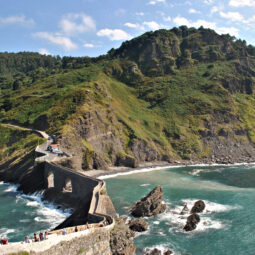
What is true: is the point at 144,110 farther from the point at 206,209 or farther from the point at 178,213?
the point at 178,213

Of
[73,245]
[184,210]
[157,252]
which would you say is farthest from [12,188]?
[73,245]

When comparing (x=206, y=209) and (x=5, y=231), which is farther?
(x=206, y=209)

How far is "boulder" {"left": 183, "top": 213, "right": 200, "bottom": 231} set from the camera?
50000 millimetres

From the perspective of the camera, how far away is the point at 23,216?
176 feet

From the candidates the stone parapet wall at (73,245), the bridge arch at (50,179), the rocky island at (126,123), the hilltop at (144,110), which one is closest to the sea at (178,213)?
the rocky island at (126,123)

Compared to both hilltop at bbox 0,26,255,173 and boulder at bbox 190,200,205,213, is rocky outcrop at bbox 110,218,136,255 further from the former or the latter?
hilltop at bbox 0,26,255,173

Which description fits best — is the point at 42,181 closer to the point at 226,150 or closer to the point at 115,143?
the point at 115,143

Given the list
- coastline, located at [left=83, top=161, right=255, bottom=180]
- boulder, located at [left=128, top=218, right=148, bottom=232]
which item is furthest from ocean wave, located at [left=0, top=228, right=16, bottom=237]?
coastline, located at [left=83, top=161, right=255, bottom=180]

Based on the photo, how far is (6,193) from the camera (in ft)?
224

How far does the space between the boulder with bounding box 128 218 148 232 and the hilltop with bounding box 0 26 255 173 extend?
34.0 metres

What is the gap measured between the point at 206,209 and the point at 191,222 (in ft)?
35.5

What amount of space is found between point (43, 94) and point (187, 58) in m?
102

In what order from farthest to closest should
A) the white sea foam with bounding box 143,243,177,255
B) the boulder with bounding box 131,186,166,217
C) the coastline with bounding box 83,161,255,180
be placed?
the coastline with bounding box 83,161,255,180 → the boulder with bounding box 131,186,166,217 → the white sea foam with bounding box 143,243,177,255

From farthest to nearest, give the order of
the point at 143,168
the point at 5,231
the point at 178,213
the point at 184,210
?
the point at 143,168 → the point at 184,210 → the point at 178,213 → the point at 5,231
